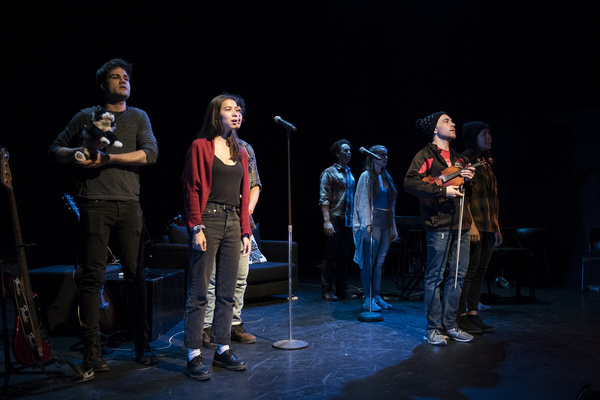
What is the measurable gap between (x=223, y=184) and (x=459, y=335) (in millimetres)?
2140

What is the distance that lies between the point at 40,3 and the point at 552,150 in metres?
7.02

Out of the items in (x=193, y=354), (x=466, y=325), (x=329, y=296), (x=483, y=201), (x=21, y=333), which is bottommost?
(x=329, y=296)

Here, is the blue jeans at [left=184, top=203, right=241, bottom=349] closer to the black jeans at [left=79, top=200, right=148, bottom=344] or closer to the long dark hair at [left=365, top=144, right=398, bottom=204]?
the black jeans at [left=79, top=200, right=148, bottom=344]

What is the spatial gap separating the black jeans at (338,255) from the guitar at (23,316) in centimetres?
342

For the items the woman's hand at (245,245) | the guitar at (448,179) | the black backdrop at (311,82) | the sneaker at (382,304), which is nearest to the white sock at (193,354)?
the woman's hand at (245,245)

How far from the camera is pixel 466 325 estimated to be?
382 cm

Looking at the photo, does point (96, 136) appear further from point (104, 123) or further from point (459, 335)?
point (459, 335)

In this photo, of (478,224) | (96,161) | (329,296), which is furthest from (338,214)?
(96,161)

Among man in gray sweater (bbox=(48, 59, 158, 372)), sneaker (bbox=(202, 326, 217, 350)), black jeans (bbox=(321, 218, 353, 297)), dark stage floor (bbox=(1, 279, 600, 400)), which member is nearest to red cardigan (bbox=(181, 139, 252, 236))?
man in gray sweater (bbox=(48, 59, 158, 372))

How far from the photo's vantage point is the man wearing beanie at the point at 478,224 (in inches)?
151

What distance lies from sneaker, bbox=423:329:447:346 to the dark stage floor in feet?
0.22

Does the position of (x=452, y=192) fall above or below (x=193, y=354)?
above

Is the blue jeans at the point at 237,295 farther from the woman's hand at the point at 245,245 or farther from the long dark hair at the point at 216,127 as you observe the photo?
the long dark hair at the point at 216,127

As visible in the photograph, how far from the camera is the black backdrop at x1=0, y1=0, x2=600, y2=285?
552 centimetres
